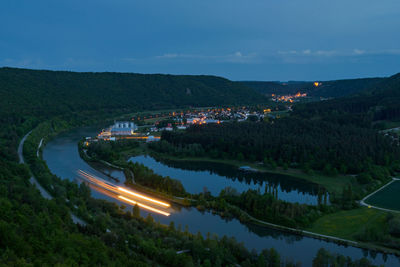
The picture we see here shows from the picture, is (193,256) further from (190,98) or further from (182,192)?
(190,98)

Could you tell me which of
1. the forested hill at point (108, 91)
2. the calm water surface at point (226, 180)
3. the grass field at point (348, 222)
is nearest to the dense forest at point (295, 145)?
the calm water surface at point (226, 180)

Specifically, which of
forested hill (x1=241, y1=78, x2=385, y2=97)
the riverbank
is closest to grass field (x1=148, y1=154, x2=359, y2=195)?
the riverbank

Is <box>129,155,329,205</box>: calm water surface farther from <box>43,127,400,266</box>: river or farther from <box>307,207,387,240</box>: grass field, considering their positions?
<box>43,127,400,266</box>: river

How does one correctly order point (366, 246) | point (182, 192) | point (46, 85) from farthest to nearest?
1. point (46, 85)
2. point (182, 192)
3. point (366, 246)

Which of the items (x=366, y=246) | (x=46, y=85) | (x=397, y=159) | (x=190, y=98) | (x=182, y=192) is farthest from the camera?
(x=190, y=98)

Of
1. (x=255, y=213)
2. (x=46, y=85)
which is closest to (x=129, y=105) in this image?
(x=46, y=85)

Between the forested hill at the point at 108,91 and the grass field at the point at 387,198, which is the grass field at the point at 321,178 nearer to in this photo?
the grass field at the point at 387,198
